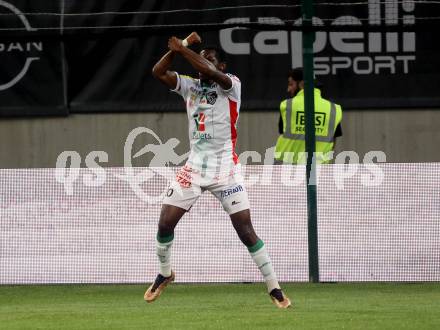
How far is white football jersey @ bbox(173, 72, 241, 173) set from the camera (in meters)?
9.80

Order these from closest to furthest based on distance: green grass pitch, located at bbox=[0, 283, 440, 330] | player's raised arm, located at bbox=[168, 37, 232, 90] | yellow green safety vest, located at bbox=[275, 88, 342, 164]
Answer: green grass pitch, located at bbox=[0, 283, 440, 330], player's raised arm, located at bbox=[168, 37, 232, 90], yellow green safety vest, located at bbox=[275, 88, 342, 164]

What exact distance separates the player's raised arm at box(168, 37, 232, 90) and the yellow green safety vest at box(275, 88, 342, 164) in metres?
3.45

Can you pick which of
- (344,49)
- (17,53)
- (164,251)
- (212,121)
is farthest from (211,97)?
(17,53)

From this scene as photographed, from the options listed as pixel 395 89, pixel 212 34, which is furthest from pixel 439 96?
pixel 212 34

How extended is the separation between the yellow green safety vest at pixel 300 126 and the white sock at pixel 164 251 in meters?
3.18

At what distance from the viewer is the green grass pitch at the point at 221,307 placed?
8523 millimetres

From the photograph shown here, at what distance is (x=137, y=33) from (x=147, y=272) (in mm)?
2338

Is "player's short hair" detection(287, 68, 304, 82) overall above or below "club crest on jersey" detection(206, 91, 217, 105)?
below

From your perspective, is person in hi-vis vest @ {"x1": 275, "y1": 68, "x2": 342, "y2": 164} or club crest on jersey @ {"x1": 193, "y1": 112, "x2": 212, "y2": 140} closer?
club crest on jersey @ {"x1": 193, "y1": 112, "x2": 212, "y2": 140}

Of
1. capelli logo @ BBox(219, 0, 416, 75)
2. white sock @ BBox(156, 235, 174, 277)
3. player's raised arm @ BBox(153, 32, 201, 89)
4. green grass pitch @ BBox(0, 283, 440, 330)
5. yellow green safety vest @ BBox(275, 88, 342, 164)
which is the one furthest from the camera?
capelli logo @ BBox(219, 0, 416, 75)

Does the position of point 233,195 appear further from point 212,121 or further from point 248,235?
point 212,121

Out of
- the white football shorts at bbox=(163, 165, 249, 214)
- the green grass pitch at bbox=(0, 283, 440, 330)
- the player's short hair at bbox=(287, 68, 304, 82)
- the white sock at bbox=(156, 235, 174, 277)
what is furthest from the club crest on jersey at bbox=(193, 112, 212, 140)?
the player's short hair at bbox=(287, 68, 304, 82)

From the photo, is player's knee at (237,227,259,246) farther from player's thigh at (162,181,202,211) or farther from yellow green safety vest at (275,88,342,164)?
yellow green safety vest at (275,88,342,164)

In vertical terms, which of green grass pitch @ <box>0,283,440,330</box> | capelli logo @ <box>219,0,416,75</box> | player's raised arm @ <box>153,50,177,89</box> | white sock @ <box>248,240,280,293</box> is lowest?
green grass pitch @ <box>0,283,440,330</box>
